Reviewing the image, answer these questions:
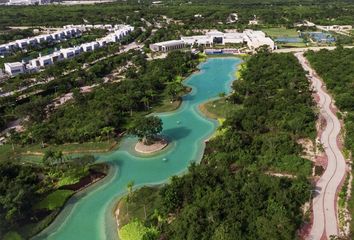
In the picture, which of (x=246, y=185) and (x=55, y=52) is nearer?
(x=246, y=185)

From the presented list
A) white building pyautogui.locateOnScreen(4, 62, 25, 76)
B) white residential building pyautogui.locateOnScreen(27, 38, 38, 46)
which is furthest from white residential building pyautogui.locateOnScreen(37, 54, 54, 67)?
white residential building pyautogui.locateOnScreen(27, 38, 38, 46)

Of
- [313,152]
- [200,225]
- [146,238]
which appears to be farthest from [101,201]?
[313,152]

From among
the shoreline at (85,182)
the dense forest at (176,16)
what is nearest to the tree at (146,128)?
the shoreline at (85,182)

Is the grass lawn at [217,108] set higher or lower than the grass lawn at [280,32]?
lower

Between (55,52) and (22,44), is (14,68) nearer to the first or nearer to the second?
(55,52)

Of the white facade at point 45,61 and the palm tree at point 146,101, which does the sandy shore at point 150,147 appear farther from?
the white facade at point 45,61

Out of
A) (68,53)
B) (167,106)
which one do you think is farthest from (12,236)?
(68,53)

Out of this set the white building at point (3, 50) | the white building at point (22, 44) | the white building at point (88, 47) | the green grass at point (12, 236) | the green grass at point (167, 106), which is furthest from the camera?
the white building at point (22, 44)
